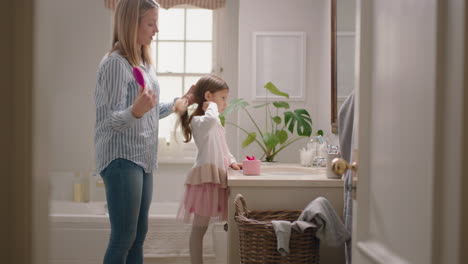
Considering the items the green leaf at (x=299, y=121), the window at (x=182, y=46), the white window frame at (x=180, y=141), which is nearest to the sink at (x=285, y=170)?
the green leaf at (x=299, y=121)

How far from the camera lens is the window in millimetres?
4645

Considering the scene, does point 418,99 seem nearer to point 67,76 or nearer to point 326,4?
point 326,4

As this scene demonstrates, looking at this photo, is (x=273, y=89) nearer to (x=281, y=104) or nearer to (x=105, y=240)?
(x=281, y=104)

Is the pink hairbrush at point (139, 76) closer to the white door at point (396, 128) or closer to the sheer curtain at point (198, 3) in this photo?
the white door at point (396, 128)

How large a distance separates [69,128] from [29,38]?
13.6 feet

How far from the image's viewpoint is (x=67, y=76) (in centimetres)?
468

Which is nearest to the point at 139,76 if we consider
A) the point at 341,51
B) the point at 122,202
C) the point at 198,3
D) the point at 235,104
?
the point at 122,202

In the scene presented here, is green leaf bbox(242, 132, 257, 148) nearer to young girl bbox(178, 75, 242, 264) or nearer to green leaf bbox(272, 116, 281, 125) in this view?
green leaf bbox(272, 116, 281, 125)

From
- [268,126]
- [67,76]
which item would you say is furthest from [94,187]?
[268,126]

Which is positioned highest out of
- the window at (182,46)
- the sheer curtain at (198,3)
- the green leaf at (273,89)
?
the sheer curtain at (198,3)

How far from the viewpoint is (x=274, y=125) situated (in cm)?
398

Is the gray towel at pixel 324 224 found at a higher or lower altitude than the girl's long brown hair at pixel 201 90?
lower

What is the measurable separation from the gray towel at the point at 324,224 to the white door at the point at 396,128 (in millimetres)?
670

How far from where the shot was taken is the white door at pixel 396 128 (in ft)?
3.20
